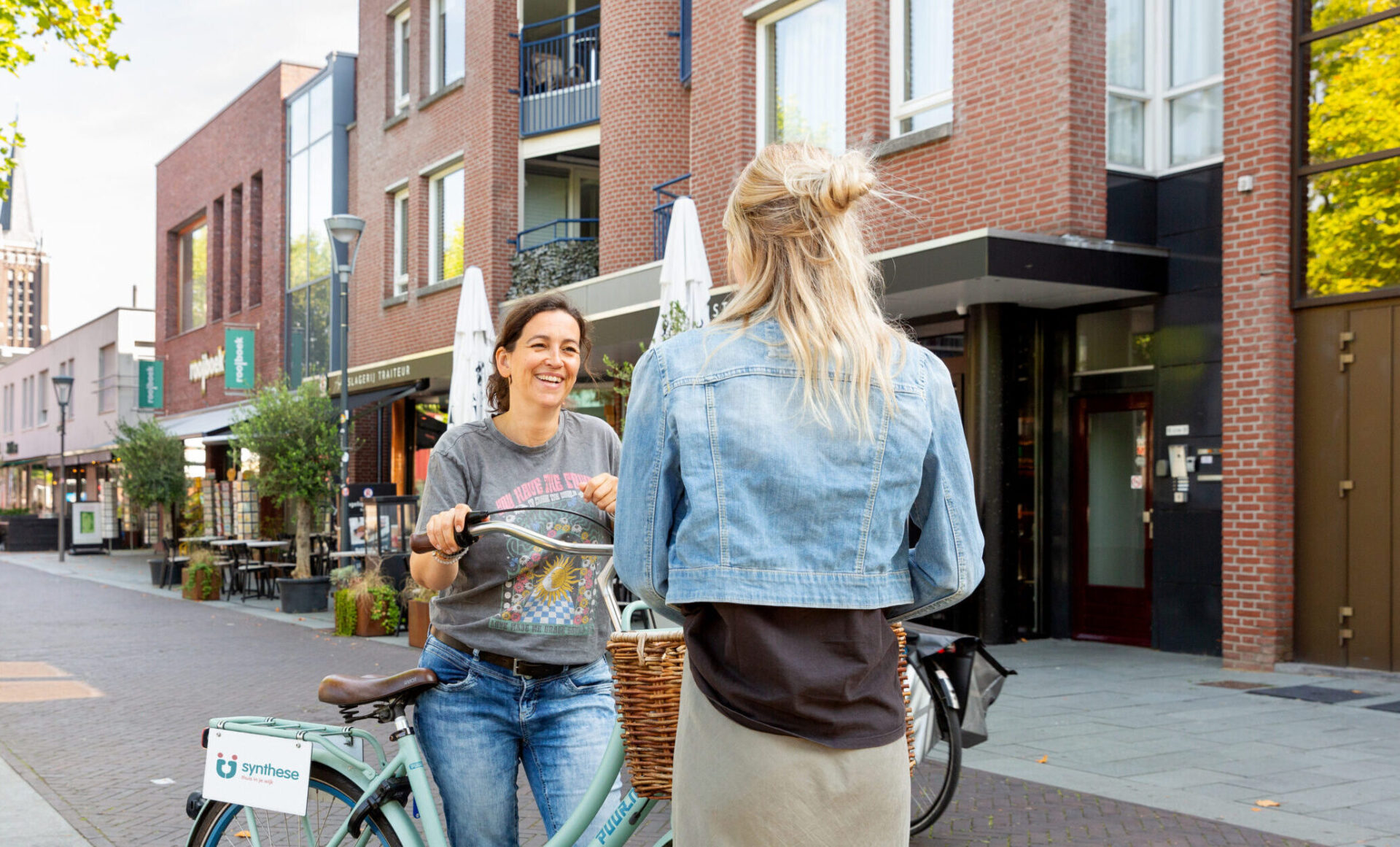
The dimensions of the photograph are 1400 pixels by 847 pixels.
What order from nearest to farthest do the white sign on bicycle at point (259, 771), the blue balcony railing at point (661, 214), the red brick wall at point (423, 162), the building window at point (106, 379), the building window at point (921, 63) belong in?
the white sign on bicycle at point (259, 771) → the building window at point (921, 63) → the blue balcony railing at point (661, 214) → the red brick wall at point (423, 162) → the building window at point (106, 379)

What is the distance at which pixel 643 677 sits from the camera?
215 cm

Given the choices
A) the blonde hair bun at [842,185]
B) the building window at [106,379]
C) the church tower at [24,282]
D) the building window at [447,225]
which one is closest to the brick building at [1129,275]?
the building window at [447,225]

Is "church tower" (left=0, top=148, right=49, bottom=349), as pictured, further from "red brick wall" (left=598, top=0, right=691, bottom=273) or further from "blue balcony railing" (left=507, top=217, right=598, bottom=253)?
"red brick wall" (left=598, top=0, right=691, bottom=273)

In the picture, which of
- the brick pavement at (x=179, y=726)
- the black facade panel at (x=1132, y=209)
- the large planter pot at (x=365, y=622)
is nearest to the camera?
the brick pavement at (x=179, y=726)

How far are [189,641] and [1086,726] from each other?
29.2ft

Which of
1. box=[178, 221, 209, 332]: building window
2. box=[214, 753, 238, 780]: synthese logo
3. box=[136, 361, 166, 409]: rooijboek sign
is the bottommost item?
box=[214, 753, 238, 780]: synthese logo

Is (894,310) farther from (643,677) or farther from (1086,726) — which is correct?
(643,677)

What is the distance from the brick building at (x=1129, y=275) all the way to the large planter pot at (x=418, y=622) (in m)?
4.43

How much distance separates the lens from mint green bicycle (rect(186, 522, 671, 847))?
2.62 metres

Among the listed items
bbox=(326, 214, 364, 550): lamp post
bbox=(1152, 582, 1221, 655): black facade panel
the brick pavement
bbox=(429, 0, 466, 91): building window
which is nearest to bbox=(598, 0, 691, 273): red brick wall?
bbox=(326, 214, 364, 550): lamp post

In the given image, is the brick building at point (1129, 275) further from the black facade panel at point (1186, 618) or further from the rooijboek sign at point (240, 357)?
the rooijboek sign at point (240, 357)

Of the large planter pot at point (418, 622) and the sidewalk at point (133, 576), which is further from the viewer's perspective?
the sidewalk at point (133, 576)

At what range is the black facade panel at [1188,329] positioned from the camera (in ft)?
34.6

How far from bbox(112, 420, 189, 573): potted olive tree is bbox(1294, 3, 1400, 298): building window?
21.0m
